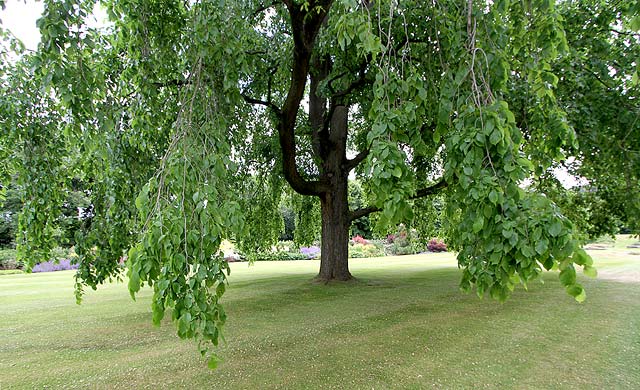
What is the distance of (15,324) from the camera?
16.4 feet

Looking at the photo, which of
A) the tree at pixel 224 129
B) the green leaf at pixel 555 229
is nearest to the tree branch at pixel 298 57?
the tree at pixel 224 129

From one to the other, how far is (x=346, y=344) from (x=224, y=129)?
2.54m

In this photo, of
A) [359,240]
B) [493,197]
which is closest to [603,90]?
[493,197]

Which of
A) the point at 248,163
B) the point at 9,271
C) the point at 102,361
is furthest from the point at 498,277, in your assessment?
the point at 9,271

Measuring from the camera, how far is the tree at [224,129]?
1.52m

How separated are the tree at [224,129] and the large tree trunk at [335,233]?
3.37 metres

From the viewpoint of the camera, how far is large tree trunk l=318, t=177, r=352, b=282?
7449mm

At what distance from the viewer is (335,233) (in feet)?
24.4

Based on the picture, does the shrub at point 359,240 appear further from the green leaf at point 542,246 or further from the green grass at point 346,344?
the green leaf at point 542,246

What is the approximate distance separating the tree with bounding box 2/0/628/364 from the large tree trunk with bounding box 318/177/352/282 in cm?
337

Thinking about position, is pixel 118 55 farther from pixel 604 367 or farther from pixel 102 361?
pixel 604 367

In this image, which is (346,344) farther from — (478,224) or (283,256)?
(283,256)

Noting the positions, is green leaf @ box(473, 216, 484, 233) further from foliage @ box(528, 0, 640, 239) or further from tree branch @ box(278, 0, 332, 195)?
foliage @ box(528, 0, 640, 239)

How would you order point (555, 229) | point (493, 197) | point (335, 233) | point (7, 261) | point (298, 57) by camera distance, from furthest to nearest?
point (7, 261) → point (335, 233) → point (298, 57) → point (493, 197) → point (555, 229)
